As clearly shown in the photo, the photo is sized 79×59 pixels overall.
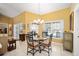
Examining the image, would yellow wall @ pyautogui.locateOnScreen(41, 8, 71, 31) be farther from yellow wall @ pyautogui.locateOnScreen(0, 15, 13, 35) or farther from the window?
Answer: yellow wall @ pyautogui.locateOnScreen(0, 15, 13, 35)

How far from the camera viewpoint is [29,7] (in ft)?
10.4

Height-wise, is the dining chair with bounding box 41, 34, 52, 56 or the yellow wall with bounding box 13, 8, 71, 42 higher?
the yellow wall with bounding box 13, 8, 71, 42

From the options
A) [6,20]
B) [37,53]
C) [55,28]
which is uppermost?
[6,20]

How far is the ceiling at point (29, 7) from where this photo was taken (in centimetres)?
308

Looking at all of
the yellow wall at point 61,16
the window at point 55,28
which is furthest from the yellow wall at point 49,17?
the window at point 55,28

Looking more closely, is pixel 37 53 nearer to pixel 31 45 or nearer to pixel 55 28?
pixel 31 45

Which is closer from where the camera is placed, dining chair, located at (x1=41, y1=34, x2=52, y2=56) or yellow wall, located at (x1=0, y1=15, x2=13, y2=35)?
yellow wall, located at (x1=0, y1=15, x2=13, y2=35)

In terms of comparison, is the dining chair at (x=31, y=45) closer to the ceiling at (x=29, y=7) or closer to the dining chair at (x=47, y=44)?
the dining chair at (x=47, y=44)

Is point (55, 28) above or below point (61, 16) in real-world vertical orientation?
below

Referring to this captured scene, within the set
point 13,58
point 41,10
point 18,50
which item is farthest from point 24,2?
point 13,58

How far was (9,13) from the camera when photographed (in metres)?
3.19

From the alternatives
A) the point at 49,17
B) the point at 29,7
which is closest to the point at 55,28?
the point at 49,17

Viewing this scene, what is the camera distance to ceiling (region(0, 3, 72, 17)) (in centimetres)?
308

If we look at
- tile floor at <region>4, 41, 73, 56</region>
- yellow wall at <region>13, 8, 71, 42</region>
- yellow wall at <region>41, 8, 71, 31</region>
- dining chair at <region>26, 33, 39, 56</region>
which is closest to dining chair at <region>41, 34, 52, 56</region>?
tile floor at <region>4, 41, 73, 56</region>
